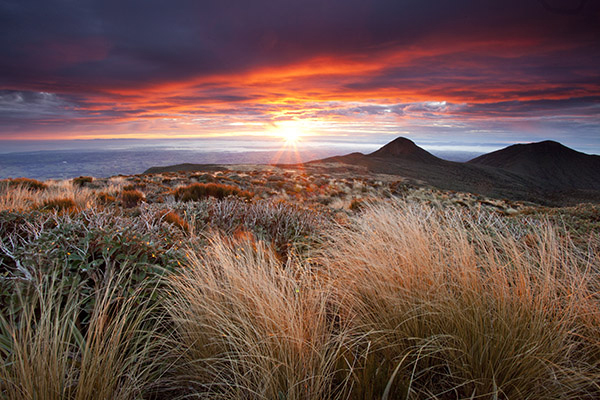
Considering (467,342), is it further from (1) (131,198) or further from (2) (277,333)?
(1) (131,198)

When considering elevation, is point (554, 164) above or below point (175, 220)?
above

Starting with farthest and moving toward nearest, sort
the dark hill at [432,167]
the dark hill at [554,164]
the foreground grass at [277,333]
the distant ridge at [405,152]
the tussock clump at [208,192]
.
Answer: the dark hill at [554,164], the distant ridge at [405,152], the dark hill at [432,167], the tussock clump at [208,192], the foreground grass at [277,333]

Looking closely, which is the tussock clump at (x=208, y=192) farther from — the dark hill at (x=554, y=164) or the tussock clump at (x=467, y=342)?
the dark hill at (x=554, y=164)

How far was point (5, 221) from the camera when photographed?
11.9ft

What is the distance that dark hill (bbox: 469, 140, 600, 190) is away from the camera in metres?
160

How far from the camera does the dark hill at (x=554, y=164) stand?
6319 inches

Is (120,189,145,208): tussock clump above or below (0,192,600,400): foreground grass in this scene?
below

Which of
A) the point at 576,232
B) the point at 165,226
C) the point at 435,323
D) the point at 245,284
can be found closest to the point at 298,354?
the point at 245,284

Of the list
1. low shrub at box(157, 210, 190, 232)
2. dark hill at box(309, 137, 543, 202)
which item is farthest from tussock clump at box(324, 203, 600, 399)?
dark hill at box(309, 137, 543, 202)

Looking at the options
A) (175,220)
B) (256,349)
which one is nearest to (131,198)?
(175,220)

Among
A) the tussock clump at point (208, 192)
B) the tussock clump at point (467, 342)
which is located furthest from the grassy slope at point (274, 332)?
the tussock clump at point (208, 192)

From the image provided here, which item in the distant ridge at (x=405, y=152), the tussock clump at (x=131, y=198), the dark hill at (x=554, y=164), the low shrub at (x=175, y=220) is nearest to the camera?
the low shrub at (x=175, y=220)

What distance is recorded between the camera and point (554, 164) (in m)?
176

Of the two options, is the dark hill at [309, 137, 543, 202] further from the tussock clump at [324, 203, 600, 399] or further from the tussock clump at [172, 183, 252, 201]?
the tussock clump at [324, 203, 600, 399]
